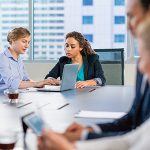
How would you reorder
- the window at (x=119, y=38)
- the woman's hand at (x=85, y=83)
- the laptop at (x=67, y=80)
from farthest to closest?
the window at (x=119, y=38)
the woman's hand at (x=85, y=83)
the laptop at (x=67, y=80)

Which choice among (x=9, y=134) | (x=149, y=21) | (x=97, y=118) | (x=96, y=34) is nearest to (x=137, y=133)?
(x=149, y=21)

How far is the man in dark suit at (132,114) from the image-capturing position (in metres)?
1.15

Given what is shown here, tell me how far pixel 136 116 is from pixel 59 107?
100 cm

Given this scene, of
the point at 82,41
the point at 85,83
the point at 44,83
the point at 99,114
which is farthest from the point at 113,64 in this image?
the point at 99,114

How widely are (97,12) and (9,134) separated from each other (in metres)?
5.09

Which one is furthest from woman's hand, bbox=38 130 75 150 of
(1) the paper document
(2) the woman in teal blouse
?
(2) the woman in teal blouse

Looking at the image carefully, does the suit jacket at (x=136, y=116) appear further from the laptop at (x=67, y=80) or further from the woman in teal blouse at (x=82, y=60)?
the woman in teal blouse at (x=82, y=60)

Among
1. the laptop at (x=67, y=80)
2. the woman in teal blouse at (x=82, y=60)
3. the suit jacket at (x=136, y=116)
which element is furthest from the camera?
the woman in teal blouse at (x=82, y=60)

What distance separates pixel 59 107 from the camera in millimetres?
2494

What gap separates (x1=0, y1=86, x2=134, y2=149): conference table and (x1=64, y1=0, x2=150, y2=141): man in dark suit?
0.66ft

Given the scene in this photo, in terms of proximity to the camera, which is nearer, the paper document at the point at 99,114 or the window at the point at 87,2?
the paper document at the point at 99,114

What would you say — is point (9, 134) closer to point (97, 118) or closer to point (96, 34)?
point (97, 118)

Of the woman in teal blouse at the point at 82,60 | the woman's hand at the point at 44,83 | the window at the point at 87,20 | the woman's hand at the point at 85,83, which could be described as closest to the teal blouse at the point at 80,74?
the woman in teal blouse at the point at 82,60

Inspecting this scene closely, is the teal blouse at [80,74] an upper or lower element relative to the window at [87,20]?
lower
